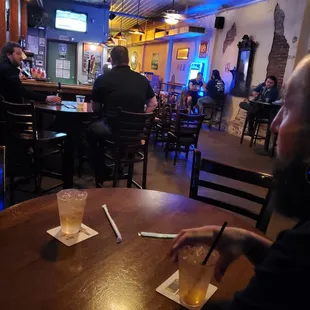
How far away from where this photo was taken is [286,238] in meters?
0.56

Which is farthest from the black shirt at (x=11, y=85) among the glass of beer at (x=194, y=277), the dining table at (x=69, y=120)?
the glass of beer at (x=194, y=277)

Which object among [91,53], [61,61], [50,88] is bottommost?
[50,88]

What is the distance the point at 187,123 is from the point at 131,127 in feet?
6.77

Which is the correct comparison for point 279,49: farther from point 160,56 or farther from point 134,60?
point 134,60

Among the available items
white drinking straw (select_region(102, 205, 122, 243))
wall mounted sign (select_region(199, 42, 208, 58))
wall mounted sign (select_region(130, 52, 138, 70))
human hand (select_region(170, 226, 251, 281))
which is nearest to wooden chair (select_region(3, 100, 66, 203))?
white drinking straw (select_region(102, 205, 122, 243))

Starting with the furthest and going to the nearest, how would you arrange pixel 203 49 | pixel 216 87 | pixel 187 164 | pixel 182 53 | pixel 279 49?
pixel 182 53 < pixel 203 49 < pixel 216 87 < pixel 279 49 < pixel 187 164

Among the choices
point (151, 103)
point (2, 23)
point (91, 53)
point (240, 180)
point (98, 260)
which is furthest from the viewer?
point (91, 53)

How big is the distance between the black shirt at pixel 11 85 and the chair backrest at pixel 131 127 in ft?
4.00

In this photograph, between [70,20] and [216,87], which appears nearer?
[216,87]

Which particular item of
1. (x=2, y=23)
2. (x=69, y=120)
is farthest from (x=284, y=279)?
(x=2, y=23)

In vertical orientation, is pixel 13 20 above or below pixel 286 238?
above

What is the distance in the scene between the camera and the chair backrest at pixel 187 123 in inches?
184

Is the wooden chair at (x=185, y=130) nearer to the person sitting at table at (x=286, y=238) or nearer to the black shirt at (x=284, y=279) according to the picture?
the person sitting at table at (x=286, y=238)

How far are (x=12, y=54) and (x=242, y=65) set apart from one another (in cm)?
625
